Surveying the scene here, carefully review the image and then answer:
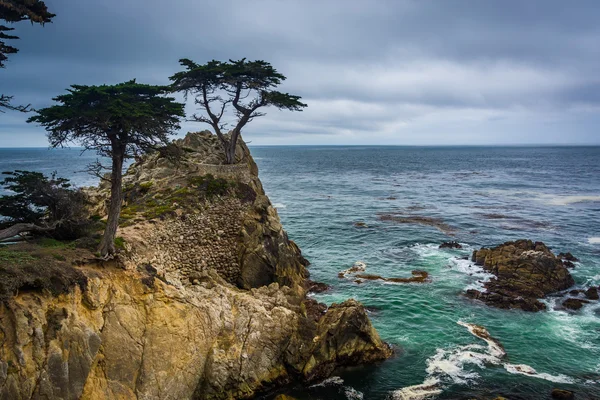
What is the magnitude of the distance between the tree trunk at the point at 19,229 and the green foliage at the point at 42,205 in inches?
36.6

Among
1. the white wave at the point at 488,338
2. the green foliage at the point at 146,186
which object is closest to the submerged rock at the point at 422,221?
the white wave at the point at 488,338

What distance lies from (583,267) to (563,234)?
13.1 metres

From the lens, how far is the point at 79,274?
16922mm

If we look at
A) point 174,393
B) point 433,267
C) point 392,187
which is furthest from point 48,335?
point 392,187

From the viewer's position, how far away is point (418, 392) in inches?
797

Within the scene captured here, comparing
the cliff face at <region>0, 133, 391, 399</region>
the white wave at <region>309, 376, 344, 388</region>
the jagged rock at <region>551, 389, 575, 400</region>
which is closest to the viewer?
the cliff face at <region>0, 133, 391, 399</region>

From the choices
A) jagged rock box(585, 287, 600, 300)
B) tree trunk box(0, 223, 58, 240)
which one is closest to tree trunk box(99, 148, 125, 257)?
tree trunk box(0, 223, 58, 240)

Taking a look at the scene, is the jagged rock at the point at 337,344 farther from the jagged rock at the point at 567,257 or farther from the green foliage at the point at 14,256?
the jagged rock at the point at 567,257

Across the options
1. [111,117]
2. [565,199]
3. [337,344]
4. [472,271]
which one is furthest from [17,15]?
[565,199]

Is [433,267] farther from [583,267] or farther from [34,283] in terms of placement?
[34,283]

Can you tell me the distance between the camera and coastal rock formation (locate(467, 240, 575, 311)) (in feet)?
100

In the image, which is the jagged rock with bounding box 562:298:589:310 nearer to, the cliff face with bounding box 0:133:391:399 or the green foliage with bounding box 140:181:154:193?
the cliff face with bounding box 0:133:391:399

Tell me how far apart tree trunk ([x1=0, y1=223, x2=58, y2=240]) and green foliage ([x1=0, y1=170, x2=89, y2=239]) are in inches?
36.6

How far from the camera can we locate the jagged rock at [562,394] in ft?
64.5
